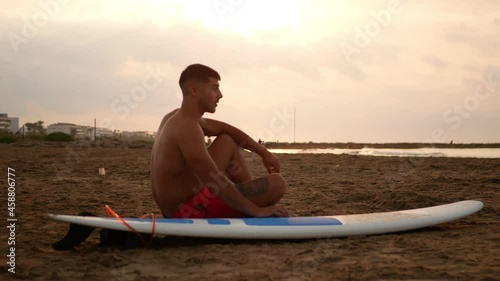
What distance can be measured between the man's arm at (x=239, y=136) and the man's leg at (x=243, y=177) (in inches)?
3.9

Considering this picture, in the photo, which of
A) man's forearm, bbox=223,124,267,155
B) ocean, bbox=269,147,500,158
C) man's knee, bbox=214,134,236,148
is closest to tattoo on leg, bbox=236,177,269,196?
man's knee, bbox=214,134,236,148

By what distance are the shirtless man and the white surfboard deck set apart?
11 centimetres

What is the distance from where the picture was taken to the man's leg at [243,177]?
3.41m

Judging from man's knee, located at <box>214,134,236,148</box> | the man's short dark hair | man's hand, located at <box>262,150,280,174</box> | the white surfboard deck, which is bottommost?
the white surfboard deck

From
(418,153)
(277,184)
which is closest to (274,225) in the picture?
(277,184)

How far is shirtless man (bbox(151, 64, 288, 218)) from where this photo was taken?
309 cm

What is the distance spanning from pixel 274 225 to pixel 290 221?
16cm

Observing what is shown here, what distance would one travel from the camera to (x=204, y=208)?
341cm

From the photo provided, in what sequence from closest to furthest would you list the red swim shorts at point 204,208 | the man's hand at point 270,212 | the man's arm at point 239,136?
1. the red swim shorts at point 204,208
2. the man's hand at point 270,212
3. the man's arm at point 239,136

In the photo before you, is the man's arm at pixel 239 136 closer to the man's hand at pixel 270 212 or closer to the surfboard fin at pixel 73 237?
the man's hand at pixel 270 212

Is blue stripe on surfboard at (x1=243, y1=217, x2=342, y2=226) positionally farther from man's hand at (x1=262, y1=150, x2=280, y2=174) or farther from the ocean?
the ocean

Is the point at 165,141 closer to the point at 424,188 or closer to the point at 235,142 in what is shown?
the point at 235,142

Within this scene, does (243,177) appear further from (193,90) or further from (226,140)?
(193,90)

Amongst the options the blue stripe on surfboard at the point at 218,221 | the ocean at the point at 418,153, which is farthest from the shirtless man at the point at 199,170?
the ocean at the point at 418,153
